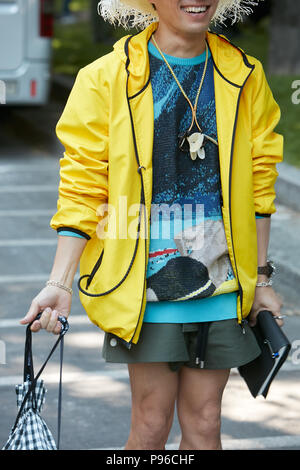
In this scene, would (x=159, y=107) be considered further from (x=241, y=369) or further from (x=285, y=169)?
(x=285, y=169)

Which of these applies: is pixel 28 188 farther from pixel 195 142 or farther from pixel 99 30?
pixel 99 30

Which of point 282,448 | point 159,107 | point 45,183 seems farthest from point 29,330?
point 45,183

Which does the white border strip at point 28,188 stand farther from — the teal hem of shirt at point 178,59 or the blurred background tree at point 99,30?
the blurred background tree at point 99,30

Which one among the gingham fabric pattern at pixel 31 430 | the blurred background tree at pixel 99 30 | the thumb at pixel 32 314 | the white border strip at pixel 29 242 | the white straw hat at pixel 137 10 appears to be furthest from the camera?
the blurred background tree at pixel 99 30

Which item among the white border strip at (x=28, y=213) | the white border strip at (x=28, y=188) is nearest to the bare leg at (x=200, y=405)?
the white border strip at (x=28, y=213)

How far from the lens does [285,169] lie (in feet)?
29.7

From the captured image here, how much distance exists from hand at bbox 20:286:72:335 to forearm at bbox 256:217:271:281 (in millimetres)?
668

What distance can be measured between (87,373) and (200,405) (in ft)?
6.88

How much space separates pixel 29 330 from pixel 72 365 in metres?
2.45

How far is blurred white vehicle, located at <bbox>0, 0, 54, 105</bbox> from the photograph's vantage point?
428 inches

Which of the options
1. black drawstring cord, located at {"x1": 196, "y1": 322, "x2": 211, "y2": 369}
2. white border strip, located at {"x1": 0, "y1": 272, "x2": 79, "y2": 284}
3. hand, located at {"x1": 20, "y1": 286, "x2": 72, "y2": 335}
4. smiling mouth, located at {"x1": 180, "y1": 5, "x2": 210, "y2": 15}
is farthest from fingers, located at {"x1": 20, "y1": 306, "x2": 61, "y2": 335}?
white border strip, located at {"x1": 0, "y1": 272, "x2": 79, "y2": 284}

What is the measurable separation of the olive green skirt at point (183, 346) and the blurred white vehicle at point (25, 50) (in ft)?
26.8

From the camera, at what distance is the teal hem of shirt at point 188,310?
2938 mm
